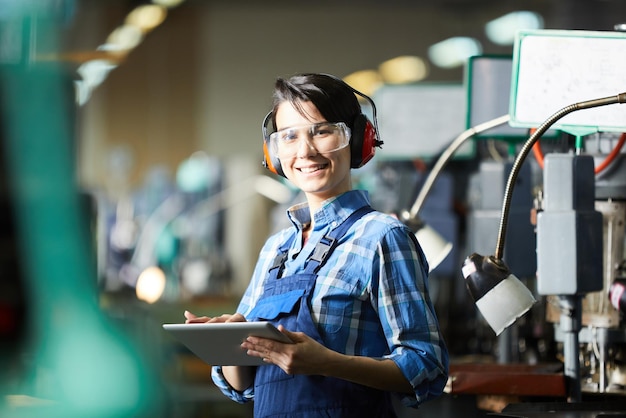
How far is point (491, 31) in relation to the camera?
56.1ft

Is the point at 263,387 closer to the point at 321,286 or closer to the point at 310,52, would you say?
the point at 321,286

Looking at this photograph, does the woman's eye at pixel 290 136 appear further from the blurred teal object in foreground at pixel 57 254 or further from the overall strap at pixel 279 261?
the blurred teal object in foreground at pixel 57 254

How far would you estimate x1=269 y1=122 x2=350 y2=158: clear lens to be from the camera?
2.48 m

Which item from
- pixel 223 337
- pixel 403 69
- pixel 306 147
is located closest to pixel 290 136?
pixel 306 147

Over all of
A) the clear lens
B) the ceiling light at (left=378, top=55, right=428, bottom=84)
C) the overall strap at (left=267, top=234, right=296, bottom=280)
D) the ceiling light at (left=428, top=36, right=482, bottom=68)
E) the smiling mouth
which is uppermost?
the ceiling light at (left=428, top=36, right=482, bottom=68)

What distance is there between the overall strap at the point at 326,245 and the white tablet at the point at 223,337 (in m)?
0.22

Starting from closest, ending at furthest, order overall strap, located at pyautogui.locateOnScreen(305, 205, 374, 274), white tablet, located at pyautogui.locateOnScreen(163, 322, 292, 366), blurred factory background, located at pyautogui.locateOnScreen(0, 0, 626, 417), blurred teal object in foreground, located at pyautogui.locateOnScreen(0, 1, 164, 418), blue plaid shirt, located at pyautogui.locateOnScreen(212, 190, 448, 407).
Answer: white tablet, located at pyautogui.locateOnScreen(163, 322, 292, 366) → blue plaid shirt, located at pyautogui.locateOnScreen(212, 190, 448, 407) → overall strap, located at pyautogui.locateOnScreen(305, 205, 374, 274) → blurred factory background, located at pyautogui.locateOnScreen(0, 0, 626, 417) → blurred teal object in foreground, located at pyautogui.locateOnScreen(0, 1, 164, 418)

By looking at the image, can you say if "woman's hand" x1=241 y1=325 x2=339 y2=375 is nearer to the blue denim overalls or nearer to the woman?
the woman

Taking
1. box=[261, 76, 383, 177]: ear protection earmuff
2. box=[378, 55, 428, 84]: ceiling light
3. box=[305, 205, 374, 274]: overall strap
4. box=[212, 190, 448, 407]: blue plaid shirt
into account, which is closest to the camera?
box=[212, 190, 448, 407]: blue plaid shirt

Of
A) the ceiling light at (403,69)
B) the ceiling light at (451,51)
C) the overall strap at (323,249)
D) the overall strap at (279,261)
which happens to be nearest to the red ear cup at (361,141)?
the overall strap at (323,249)

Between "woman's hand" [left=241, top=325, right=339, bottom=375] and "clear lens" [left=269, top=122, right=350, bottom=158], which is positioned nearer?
"woman's hand" [left=241, top=325, right=339, bottom=375]

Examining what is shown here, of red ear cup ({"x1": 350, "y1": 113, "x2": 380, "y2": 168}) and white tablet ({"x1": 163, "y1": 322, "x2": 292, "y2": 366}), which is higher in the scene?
red ear cup ({"x1": 350, "y1": 113, "x2": 380, "y2": 168})

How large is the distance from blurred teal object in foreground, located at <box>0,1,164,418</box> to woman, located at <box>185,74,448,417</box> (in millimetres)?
4846

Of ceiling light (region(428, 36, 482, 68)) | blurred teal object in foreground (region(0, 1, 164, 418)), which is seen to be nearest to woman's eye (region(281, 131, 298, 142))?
blurred teal object in foreground (region(0, 1, 164, 418))
